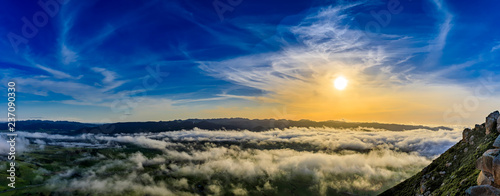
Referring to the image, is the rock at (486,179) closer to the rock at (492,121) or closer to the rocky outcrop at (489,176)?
the rocky outcrop at (489,176)

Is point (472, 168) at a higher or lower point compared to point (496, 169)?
lower

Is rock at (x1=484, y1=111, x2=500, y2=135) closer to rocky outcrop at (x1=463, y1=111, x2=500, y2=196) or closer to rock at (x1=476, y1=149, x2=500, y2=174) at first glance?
rocky outcrop at (x1=463, y1=111, x2=500, y2=196)

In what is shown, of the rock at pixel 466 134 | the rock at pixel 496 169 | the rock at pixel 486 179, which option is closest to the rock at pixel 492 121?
the rock at pixel 466 134

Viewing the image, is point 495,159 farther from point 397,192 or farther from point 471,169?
point 397,192

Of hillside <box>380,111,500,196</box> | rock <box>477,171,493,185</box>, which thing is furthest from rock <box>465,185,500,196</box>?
rock <box>477,171,493,185</box>

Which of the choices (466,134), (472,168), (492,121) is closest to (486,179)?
(472,168)

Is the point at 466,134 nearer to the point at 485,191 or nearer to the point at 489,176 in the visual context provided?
the point at 489,176

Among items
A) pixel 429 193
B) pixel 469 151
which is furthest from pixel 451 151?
pixel 429 193

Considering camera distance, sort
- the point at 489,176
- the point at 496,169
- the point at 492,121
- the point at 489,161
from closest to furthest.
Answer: the point at 496,169 → the point at 489,161 → the point at 489,176 → the point at 492,121
